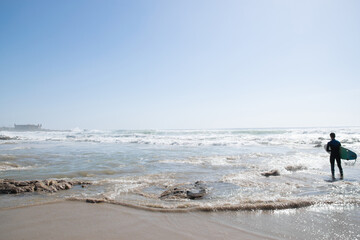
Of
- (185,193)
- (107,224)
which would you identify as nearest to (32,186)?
(107,224)

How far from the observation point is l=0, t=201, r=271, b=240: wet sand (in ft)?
10.5

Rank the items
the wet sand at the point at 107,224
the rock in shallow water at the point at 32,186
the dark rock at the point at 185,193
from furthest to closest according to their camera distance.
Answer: the rock in shallow water at the point at 32,186
the dark rock at the point at 185,193
the wet sand at the point at 107,224

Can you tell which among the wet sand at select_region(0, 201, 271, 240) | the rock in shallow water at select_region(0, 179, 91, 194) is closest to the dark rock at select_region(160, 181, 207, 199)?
the wet sand at select_region(0, 201, 271, 240)

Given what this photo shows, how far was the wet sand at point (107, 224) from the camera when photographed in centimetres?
319

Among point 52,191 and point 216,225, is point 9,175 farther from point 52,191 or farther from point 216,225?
point 216,225

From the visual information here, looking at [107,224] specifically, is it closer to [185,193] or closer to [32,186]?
[185,193]

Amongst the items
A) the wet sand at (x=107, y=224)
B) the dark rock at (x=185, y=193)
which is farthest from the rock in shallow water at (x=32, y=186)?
the dark rock at (x=185, y=193)

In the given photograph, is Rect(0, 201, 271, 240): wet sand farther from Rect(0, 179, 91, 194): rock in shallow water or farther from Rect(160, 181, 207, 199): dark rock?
Rect(0, 179, 91, 194): rock in shallow water

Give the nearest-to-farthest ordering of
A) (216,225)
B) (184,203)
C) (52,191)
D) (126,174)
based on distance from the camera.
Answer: (216,225) → (184,203) → (52,191) → (126,174)

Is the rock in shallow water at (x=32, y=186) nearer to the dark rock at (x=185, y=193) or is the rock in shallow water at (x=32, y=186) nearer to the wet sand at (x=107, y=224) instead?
the wet sand at (x=107, y=224)

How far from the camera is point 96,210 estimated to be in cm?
421

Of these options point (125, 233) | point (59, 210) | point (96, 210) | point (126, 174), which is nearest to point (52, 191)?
point (59, 210)

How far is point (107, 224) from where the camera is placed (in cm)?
355

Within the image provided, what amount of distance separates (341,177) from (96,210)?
26.3 ft
